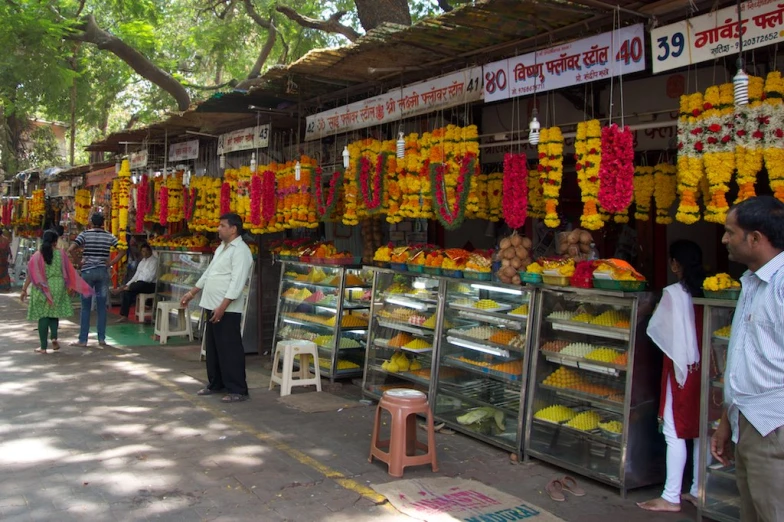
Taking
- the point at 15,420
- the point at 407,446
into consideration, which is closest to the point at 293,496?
the point at 407,446

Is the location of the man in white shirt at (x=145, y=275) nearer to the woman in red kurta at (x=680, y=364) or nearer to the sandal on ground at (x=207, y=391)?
the sandal on ground at (x=207, y=391)

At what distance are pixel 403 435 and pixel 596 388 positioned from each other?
1.53 m

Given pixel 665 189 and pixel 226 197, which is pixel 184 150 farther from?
pixel 665 189

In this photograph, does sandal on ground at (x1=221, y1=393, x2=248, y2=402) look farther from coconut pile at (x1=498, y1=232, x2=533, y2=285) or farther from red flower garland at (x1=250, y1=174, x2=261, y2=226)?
coconut pile at (x1=498, y1=232, x2=533, y2=285)

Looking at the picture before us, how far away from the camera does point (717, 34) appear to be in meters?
4.48

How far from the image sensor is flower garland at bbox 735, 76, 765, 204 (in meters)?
4.24

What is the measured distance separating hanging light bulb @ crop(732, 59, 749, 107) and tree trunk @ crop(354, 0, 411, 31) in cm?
697

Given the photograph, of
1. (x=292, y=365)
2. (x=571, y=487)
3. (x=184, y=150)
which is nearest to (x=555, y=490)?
(x=571, y=487)

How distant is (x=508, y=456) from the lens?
18.2 ft

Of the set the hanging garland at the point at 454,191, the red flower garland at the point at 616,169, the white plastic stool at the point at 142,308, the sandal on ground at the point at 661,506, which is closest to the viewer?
the sandal on ground at the point at 661,506

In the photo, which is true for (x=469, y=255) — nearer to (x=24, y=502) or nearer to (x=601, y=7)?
(x=601, y=7)

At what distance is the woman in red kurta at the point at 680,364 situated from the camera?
4.45 meters

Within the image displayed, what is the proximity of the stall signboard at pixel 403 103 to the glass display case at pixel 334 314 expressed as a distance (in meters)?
1.78

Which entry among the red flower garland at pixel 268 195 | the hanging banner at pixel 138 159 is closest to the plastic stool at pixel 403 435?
the red flower garland at pixel 268 195
